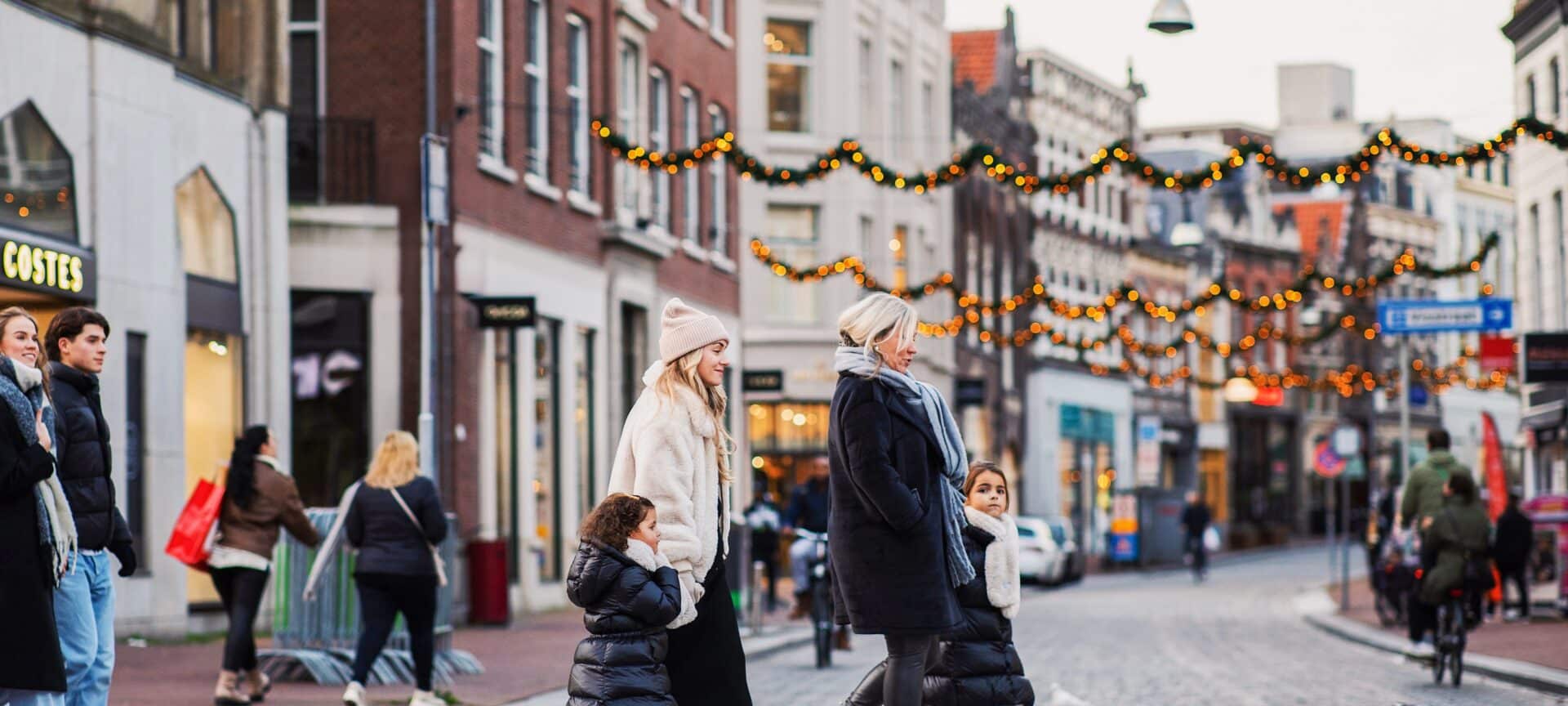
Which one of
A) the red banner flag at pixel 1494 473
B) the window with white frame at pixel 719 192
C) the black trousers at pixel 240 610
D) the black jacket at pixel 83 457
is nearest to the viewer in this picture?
the black jacket at pixel 83 457

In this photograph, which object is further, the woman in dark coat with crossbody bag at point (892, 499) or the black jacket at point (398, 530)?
the black jacket at point (398, 530)

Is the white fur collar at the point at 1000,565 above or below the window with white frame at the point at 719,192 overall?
below

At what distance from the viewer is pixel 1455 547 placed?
1828cm

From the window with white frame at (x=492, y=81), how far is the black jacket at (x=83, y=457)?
17.4 meters

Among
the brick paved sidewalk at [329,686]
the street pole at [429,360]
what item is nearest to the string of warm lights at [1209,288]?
the brick paved sidewalk at [329,686]

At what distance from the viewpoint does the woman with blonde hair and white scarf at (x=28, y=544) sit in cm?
880

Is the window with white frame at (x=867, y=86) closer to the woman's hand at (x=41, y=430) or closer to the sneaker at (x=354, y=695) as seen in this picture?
the sneaker at (x=354, y=695)

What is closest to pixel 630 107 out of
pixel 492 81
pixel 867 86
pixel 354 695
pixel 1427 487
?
pixel 492 81

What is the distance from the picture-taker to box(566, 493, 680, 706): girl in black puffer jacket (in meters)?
9.06

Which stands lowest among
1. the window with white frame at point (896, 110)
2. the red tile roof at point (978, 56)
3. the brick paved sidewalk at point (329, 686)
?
the brick paved sidewalk at point (329, 686)

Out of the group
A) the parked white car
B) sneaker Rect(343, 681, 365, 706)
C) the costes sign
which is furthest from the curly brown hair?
the parked white car

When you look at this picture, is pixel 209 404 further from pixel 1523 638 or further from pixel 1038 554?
pixel 1038 554

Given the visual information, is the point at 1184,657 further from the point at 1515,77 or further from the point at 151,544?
the point at 1515,77

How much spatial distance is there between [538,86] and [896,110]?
21.1 m
